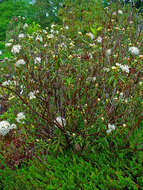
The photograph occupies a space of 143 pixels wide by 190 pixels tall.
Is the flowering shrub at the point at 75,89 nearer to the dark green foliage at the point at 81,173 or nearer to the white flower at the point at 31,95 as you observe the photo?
the white flower at the point at 31,95

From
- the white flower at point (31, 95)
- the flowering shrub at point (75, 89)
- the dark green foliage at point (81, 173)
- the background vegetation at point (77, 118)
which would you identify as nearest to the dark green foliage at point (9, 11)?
the background vegetation at point (77, 118)

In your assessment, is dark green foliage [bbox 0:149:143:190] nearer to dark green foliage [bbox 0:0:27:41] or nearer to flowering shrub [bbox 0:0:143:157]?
flowering shrub [bbox 0:0:143:157]

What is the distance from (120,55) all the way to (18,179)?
6.41ft

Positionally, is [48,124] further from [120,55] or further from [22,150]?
[120,55]

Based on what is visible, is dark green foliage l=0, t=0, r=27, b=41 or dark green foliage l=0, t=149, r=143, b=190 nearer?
dark green foliage l=0, t=149, r=143, b=190

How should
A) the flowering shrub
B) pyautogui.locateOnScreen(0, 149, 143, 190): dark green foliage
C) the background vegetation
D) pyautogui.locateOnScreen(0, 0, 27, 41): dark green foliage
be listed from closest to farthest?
pyautogui.locateOnScreen(0, 149, 143, 190): dark green foliage, the background vegetation, the flowering shrub, pyautogui.locateOnScreen(0, 0, 27, 41): dark green foliage

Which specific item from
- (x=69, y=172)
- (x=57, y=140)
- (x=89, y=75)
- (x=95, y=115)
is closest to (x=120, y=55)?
(x=89, y=75)

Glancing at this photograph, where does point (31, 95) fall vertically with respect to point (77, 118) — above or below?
above

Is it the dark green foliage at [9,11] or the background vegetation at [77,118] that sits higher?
the dark green foliage at [9,11]

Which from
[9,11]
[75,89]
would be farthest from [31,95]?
[9,11]

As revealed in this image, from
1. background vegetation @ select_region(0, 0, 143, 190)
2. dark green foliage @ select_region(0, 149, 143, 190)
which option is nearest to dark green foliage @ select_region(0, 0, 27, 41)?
background vegetation @ select_region(0, 0, 143, 190)

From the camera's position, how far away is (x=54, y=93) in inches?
112

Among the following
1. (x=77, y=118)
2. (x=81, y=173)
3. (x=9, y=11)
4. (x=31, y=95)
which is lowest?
(x=81, y=173)

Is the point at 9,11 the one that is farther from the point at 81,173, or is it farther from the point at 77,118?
the point at 81,173
